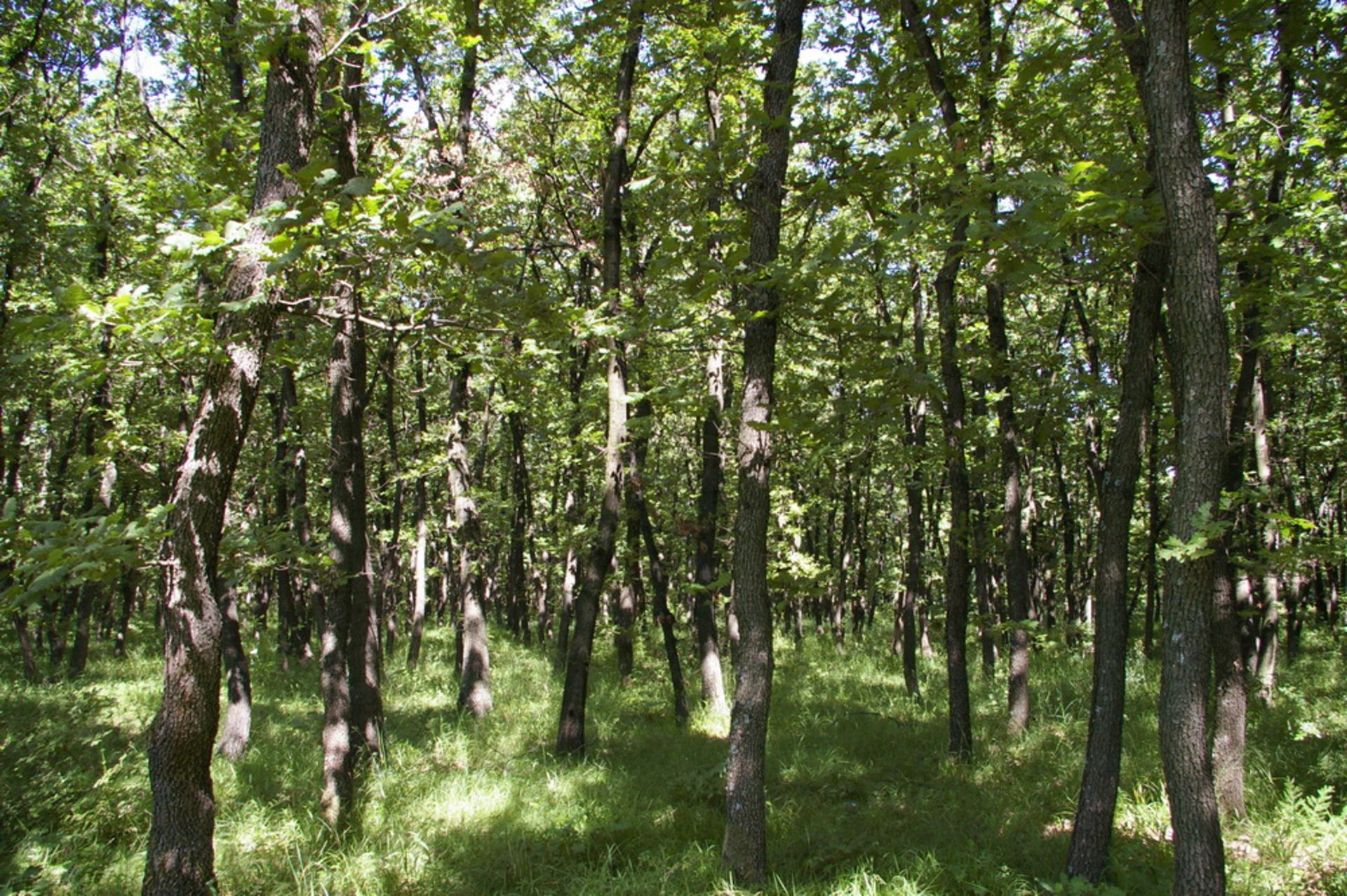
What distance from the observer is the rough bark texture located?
3828 millimetres

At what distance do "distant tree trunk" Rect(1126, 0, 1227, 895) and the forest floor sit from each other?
126 centimetres

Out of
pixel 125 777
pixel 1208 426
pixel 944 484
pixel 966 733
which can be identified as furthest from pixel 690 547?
pixel 1208 426

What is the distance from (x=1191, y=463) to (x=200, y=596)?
555 centimetres

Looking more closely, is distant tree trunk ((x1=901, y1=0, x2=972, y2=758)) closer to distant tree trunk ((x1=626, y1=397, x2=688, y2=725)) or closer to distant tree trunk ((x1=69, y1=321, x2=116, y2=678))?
distant tree trunk ((x1=626, y1=397, x2=688, y2=725))

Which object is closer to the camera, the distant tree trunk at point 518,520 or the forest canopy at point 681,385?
the forest canopy at point 681,385

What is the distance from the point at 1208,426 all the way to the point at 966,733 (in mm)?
6472

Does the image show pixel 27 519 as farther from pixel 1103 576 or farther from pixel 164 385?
pixel 164 385

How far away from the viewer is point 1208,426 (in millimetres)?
3855

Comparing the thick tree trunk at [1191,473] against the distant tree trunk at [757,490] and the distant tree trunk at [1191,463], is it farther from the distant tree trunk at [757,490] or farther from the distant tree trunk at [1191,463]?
the distant tree trunk at [757,490]

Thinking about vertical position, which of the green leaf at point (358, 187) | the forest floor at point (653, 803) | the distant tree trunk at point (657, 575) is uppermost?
the green leaf at point (358, 187)

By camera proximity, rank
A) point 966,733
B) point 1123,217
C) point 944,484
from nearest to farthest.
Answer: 1. point 1123,217
2. point 966,733
3. point 944,484

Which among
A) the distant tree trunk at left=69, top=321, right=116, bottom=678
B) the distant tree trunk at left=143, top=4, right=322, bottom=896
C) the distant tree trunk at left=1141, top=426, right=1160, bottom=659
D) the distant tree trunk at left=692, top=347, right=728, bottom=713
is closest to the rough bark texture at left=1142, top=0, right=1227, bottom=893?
the distant tree trunk at left=143, top=4, right=322, bottom=896

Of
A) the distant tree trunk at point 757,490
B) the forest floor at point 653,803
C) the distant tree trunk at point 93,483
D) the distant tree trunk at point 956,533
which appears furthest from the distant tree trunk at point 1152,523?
the distant tree trunk at point 93,483

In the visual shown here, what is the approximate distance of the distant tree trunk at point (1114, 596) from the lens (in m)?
5.35
